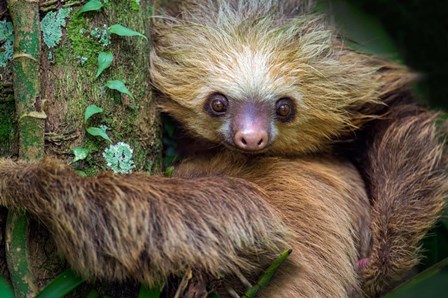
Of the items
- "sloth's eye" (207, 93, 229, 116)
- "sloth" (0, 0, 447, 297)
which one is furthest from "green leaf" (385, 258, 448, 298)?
"sloth's eye" (207, 93, 229, 116)

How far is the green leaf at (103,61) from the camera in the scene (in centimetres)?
423

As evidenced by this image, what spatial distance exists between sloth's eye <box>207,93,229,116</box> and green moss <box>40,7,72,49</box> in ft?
3.87

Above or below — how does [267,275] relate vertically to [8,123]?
below

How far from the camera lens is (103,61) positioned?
424 centimetres

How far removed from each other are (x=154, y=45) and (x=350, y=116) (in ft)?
5.08

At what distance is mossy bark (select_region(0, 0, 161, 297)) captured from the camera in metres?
4.00

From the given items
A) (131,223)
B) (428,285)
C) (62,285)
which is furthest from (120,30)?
(428,285)

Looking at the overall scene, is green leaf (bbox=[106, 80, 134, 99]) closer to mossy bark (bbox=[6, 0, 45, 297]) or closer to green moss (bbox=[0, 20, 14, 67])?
mossy bark (bbox=[6, 0, 45, 297])

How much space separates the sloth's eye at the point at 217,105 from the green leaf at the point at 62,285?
152 centimetres

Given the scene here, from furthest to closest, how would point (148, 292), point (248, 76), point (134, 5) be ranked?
point (248, 76) < point (134, 5) < point (148, 292)

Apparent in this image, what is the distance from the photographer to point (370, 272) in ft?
16.2

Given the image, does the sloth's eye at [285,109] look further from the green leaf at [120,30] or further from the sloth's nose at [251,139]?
the green leaf at [120,30]

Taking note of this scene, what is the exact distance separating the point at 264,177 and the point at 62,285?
5.39 feet

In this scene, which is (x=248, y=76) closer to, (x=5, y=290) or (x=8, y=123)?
(x=8, y=123)
